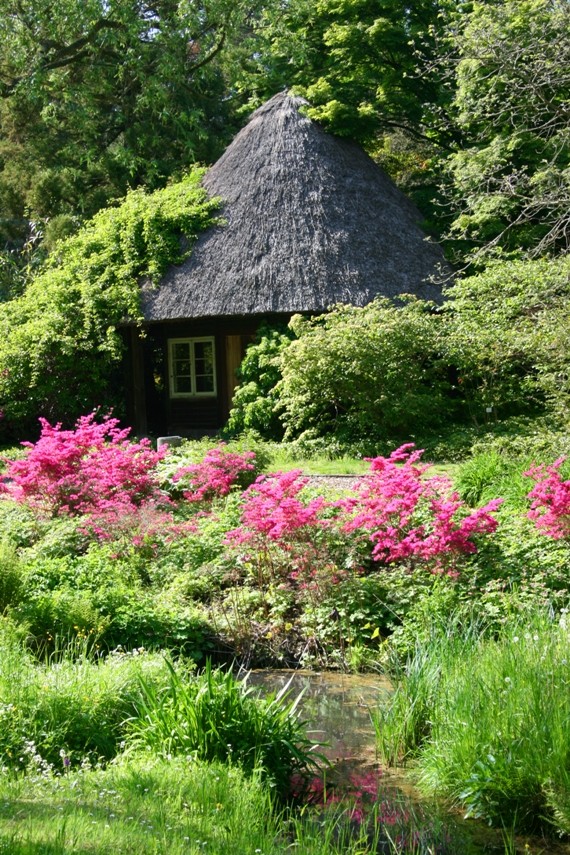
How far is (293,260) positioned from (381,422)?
4.60m

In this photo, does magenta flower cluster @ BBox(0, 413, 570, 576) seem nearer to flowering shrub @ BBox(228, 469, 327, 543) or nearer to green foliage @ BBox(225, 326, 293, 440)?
flowering shrub @ BBox(228, 469, 327, 543)

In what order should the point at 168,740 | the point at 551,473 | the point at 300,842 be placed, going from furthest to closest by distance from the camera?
the point at 551,473 < the point at 168,740 < the point at 300,842

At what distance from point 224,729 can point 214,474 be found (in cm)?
592

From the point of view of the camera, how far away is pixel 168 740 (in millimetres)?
5012

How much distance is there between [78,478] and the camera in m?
10.6

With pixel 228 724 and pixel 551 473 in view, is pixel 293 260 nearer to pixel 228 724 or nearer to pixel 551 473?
pixel 551 473

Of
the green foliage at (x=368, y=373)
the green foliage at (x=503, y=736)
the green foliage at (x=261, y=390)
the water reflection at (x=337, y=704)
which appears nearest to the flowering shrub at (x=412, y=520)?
the water reflection at (x=337, y=704)

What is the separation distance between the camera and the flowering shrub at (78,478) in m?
10.4

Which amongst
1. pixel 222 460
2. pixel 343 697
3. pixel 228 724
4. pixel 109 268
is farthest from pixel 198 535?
pixel 109 268

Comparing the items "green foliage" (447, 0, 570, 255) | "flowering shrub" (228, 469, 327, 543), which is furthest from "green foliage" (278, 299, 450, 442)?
"flowering shrub" (228, 469, 327, 543)

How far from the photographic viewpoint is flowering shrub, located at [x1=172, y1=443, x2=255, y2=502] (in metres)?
10.8

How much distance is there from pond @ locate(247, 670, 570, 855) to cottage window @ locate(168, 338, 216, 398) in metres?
13.8

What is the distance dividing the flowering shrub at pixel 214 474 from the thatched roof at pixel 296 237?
21.8 ft

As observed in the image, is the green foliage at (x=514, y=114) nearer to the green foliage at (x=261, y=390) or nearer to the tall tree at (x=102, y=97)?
the green foliage at (x=261, y=390)
